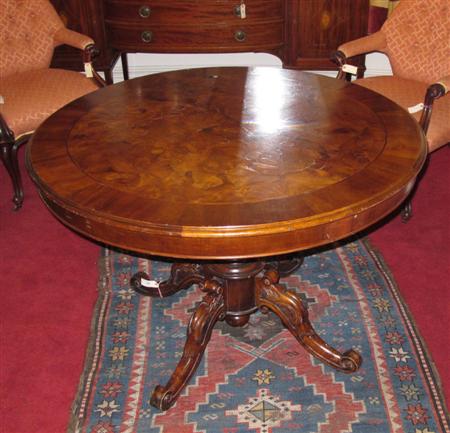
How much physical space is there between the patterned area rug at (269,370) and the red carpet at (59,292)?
0.07 meters

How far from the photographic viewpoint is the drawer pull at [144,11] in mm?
3652

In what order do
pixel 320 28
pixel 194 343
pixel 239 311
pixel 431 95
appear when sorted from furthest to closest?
pixel 320 28 < pixel 431 95 < pixel 239 311 < pixel 194 343

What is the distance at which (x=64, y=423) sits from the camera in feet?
6.44

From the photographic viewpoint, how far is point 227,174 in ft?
5.66

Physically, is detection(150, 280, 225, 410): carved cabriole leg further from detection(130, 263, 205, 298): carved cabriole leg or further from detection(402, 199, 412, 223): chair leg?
detection(402, 199, 412, 223): chair leg

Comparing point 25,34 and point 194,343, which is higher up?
point 25,34

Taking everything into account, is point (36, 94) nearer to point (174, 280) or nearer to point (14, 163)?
point (14, 163)

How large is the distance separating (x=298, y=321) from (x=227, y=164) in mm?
685

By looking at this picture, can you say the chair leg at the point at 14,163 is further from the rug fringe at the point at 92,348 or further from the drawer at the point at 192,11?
the drawer at the point at 192,11

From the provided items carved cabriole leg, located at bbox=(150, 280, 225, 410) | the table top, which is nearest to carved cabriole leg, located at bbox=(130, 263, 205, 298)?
carved cabriole leg, located at bbox=(150, 280, 225, 410)

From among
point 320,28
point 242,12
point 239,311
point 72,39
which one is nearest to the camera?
point 239,311

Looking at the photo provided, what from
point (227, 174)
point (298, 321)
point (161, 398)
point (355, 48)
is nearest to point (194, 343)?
point (161, 398)

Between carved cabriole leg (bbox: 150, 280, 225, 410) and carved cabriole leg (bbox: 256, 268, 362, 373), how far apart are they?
170 mm

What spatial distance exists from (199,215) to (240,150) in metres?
0.42
